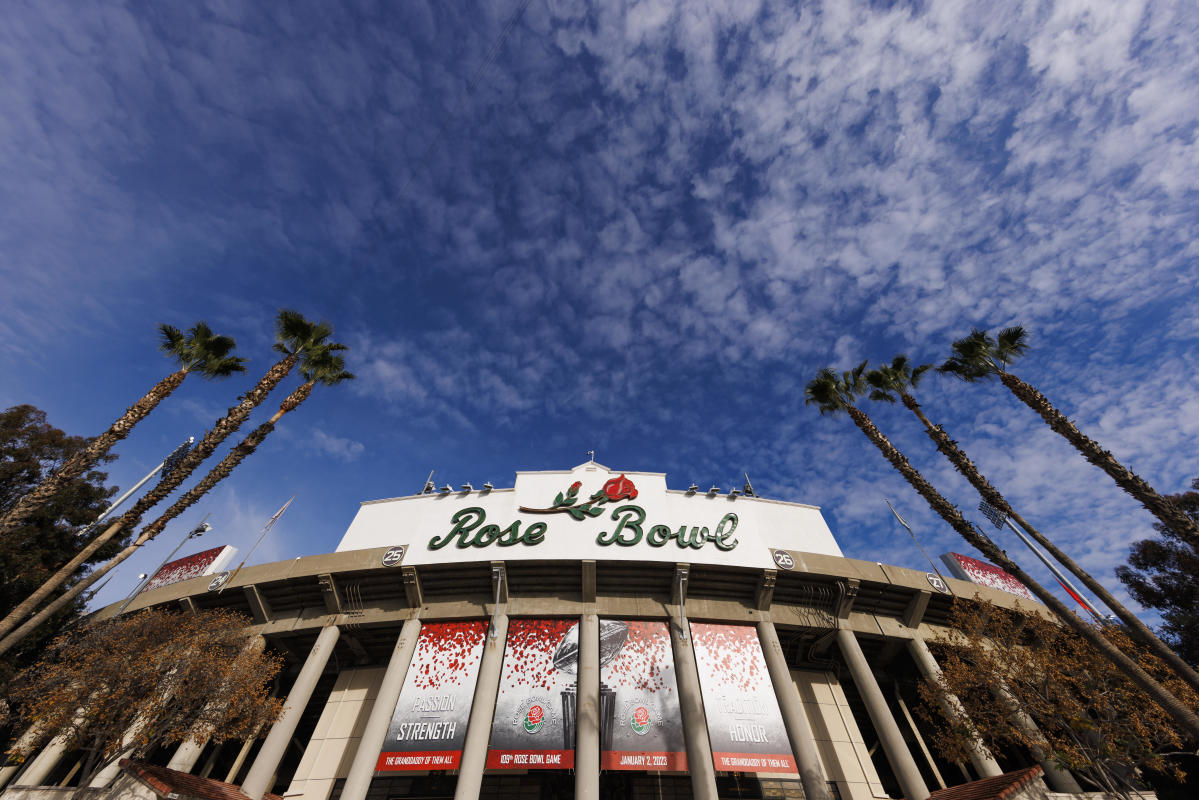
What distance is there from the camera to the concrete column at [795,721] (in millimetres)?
17344

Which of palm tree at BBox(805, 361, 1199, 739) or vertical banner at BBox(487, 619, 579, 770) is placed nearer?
palm tree at BBox(805, 361, 1199, 739)

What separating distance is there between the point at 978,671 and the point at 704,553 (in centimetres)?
1132

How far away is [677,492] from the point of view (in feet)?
83.8

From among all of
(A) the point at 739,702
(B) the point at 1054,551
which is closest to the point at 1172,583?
(B) the point at 1054,551

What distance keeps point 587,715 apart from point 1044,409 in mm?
22359

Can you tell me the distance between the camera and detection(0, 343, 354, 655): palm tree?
16562mm

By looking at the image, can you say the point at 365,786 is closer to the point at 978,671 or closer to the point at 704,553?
the point at 704,553

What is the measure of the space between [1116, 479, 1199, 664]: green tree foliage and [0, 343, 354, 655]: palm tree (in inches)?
1961

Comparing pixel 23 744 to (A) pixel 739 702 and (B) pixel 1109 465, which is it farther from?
(B) pixel 1109 465

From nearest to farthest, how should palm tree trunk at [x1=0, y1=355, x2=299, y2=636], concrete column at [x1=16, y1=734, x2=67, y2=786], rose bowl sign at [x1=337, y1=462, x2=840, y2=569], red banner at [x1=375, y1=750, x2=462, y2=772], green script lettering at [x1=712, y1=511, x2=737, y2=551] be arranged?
palm tree trunk at [x1=0, y1=355, x2=299, y2=636], red banner at [x1=375, y1=750, x2=462, y2=772], concrete column at [x1=16, y1=734, x2=67, y2=786], rose bowl sign at [x1=337, y1=462, x2=840, y2=569], green script lettering at [x1=712, y1=511, x2=737, y2=551]

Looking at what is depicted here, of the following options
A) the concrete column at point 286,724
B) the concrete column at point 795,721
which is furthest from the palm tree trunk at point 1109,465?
the concrete column at point 286,724

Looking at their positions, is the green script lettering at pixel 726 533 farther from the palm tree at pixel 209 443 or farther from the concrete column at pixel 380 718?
the palm tree at pixel 209 443

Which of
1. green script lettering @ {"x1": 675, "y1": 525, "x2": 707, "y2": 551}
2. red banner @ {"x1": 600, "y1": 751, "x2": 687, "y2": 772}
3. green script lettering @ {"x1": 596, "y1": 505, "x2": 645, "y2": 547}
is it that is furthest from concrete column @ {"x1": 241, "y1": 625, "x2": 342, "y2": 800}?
green script lettering @ {"x1": 675, "y1": 525, "x2": 707, "y2": 551}

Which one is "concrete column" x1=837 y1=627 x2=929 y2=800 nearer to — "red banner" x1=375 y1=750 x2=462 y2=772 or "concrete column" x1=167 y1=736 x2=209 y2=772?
"red banner" x1=375 y1=750 x2=462 y2=772
